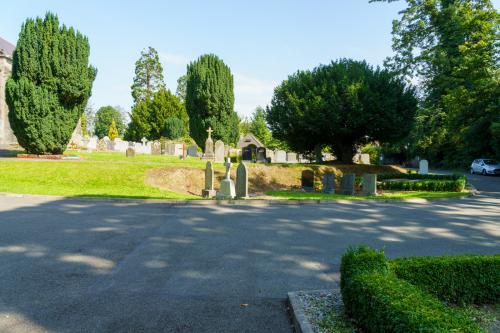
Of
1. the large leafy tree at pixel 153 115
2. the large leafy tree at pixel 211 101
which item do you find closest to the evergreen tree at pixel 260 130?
the large leafy tree at pixel 153 115

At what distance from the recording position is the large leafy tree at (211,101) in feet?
127

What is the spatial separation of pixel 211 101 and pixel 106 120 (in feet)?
359

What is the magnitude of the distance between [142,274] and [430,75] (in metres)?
39.4

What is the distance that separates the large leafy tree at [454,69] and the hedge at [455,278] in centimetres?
2615

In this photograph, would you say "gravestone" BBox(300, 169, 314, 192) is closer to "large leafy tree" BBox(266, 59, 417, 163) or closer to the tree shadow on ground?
"large leafy tree" BBox(266, 59, 417, 163)

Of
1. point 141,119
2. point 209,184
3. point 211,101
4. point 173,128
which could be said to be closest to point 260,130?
point 173,128

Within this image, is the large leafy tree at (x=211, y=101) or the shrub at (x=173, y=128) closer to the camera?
the large leafy tree at (x=211, y=101)

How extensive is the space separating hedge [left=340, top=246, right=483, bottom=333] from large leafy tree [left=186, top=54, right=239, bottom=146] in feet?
117

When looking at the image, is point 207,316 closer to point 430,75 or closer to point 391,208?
point 391,208

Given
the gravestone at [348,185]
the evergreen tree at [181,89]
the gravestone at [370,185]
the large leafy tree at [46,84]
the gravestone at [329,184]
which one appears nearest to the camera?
the gravestone at [370,185]

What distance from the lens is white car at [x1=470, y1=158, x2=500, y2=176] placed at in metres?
31.3

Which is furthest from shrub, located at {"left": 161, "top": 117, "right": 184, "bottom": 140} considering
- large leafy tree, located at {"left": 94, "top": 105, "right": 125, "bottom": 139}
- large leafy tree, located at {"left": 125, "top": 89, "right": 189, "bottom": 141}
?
large leafy tree, located at {"left": 94, "top": 105, "right": 125, "bottom": 139}

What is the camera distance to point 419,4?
35438 millimetres

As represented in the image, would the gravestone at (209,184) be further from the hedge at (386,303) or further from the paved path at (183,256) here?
the hedge at (386,303)
